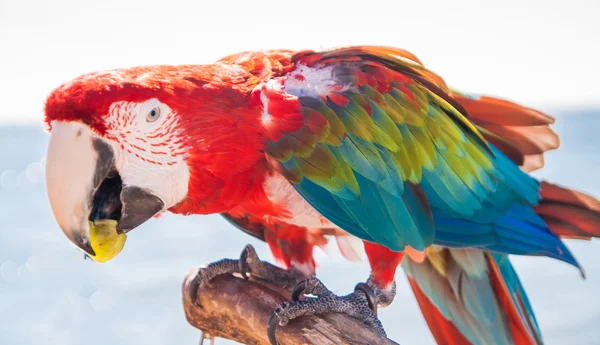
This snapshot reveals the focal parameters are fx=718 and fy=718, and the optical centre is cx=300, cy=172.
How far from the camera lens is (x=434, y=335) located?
1.47m

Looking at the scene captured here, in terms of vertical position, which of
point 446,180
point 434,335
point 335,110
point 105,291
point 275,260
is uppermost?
point 335,110

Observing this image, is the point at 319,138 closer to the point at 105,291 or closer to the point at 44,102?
the point at 44,102

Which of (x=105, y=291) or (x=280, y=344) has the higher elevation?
(x=280, y=344)

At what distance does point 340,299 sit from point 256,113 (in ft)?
1.14

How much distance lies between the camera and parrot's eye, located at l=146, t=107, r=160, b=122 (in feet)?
3.26

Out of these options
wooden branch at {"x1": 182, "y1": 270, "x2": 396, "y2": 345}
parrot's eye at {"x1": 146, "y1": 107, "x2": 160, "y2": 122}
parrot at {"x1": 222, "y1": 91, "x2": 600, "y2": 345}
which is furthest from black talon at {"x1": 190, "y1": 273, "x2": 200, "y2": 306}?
parrot's eye at {"x1": 146, "y1": 107, "x2": 160, "y2": 122}

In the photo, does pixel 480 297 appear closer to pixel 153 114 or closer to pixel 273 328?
pixel 273 328

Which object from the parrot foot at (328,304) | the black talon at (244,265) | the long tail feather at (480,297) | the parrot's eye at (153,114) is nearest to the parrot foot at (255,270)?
the black talon at (244,265)

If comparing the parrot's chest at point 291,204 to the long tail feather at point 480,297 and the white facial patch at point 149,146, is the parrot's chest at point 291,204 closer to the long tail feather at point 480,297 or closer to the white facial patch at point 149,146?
the white facial patch at point 149,146

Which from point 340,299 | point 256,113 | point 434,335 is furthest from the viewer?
point 434,335

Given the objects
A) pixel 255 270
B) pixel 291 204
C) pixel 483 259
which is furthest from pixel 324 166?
pixel 483 259

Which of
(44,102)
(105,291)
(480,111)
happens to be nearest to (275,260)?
(480,111)

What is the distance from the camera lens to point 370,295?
1.25 metres

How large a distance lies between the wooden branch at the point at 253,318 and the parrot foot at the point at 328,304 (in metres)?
0.01
